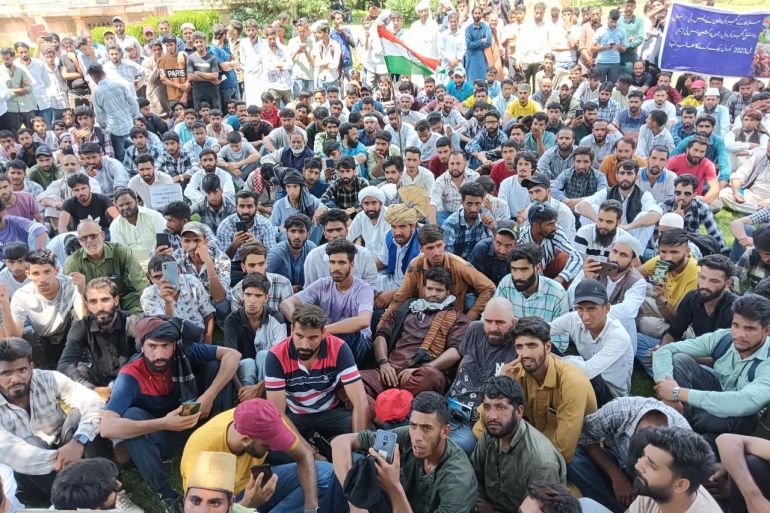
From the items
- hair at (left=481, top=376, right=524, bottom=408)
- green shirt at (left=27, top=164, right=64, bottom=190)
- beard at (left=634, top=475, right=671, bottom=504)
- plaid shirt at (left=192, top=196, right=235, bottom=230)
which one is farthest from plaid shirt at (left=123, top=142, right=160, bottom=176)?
beard at (left=634, top=475, right=671, bottom=504)

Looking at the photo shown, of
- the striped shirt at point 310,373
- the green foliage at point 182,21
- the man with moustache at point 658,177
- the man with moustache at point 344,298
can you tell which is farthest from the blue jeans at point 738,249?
the green foliage at point 182,21

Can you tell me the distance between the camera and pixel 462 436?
4238 mm

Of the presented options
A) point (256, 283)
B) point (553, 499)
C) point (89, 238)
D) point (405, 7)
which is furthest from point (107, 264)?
point (405, 7)

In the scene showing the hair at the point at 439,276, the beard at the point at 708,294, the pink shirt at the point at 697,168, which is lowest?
the pink shirt at the point at 697,168

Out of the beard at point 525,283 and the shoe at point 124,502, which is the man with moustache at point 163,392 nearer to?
the shoe at point 124,502

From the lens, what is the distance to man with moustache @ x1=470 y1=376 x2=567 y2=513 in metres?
3.55

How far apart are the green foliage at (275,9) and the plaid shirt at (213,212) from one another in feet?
54.5

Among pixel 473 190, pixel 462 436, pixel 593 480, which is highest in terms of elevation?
pixel 473 190

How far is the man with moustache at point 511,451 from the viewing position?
11.7ft

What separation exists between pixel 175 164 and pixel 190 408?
5.80m

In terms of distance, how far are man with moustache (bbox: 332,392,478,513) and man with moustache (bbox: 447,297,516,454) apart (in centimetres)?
74

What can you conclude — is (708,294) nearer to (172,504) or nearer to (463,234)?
(463,234)

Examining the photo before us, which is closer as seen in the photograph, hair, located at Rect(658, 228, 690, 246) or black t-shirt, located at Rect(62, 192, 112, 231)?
hair, located at Rect(658, 228, 690, 246)

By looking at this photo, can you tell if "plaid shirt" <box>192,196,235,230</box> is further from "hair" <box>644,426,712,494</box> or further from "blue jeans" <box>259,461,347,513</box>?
"hair" <box>644,426,712,494</box>
